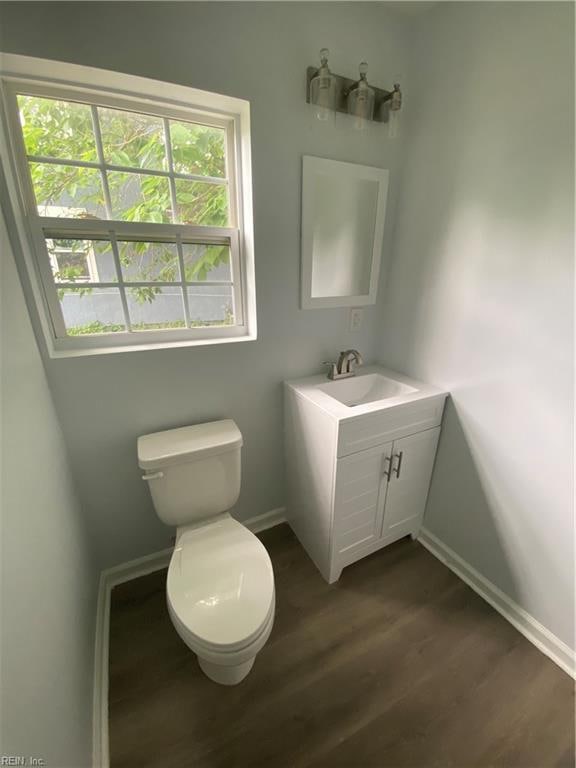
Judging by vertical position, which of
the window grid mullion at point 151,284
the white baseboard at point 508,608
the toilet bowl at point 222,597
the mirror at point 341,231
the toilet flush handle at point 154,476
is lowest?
the white baseboard at point 508,608

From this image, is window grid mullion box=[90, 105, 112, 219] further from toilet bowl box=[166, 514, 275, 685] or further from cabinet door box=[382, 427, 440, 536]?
cabinet door box=[382, 427, 440, 536]

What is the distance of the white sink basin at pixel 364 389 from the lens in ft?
5.23

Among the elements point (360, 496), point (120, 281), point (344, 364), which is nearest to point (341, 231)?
point (344, 364)

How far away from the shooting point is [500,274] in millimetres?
1236

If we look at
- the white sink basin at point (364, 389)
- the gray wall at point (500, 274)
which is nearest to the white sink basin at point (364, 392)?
the white sink basin at point (364, 389)

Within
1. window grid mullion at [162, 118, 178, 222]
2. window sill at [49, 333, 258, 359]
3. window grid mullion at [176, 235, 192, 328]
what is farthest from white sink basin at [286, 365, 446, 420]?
window grid mullion at [162, 118, 178, 222]

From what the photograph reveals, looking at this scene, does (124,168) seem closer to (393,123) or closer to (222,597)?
(393,123)

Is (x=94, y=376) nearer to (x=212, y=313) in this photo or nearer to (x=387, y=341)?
(x=212, y=313)

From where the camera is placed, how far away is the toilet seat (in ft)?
3.08

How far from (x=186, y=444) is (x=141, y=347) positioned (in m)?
0.44

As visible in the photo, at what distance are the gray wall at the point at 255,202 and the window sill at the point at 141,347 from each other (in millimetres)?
25

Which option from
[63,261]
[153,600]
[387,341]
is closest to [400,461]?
[387,341]

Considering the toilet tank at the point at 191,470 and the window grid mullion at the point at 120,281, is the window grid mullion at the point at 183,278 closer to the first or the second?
the window grid mullion at the point at 120,281

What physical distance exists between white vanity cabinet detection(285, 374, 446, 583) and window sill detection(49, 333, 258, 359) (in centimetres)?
37
